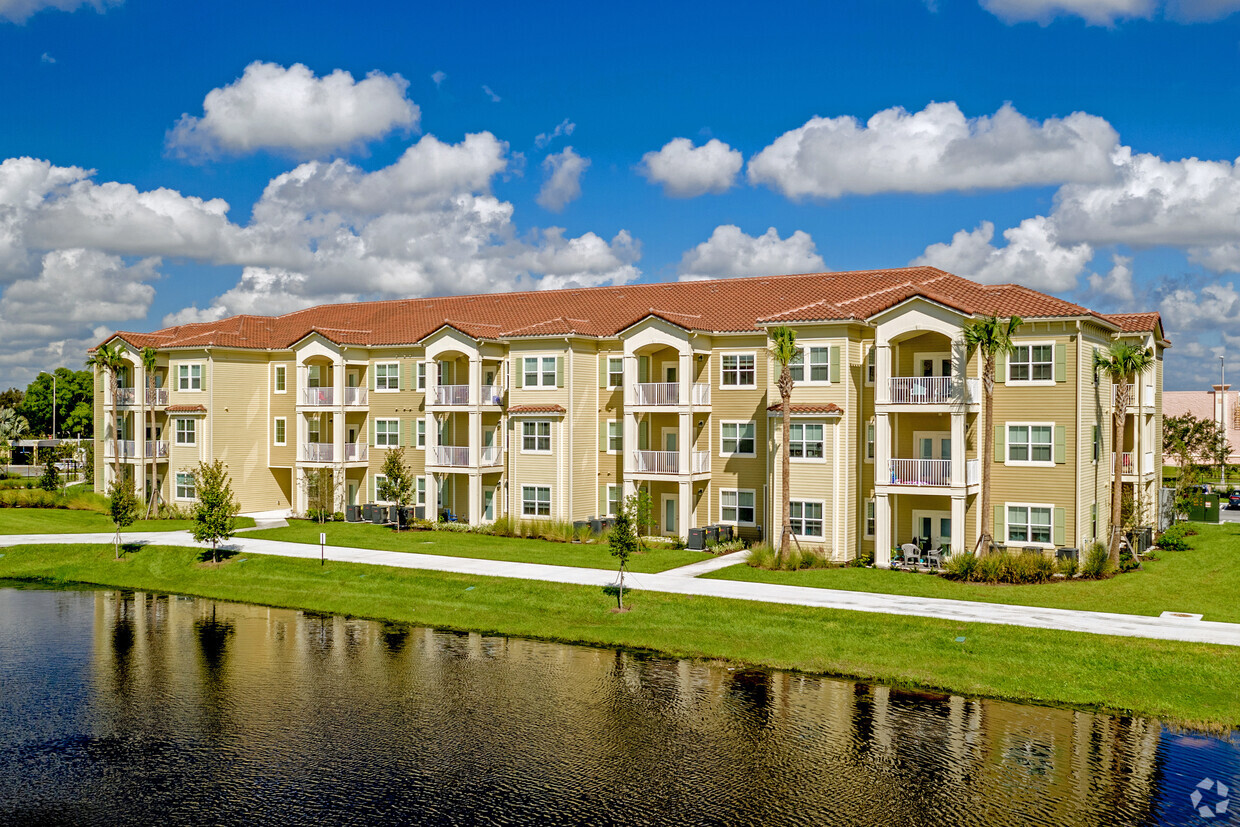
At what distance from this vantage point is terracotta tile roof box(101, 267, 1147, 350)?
38750mm

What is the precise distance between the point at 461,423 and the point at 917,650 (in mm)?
28324

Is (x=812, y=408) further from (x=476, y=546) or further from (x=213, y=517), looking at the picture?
(x=213, y=517)

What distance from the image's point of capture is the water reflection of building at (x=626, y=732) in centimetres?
1759

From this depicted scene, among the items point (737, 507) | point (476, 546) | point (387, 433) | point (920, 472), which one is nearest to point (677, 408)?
point (737, 507)

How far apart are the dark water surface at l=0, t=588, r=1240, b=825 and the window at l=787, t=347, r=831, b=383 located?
16.0 metres

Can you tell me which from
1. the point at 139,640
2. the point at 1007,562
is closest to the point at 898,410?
the point at 1007,562

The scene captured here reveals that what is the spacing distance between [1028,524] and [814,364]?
9.97m

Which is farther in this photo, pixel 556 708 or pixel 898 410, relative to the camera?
pixel 898 410

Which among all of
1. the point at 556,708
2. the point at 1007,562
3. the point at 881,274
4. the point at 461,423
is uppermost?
the point at 881,274

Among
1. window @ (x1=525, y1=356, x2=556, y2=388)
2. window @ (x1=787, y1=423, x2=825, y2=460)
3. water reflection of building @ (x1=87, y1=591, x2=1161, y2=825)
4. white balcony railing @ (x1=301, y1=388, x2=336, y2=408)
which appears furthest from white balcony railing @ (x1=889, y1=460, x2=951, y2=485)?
white balcony railing @ (x1=301, y1=388, x2=336, y2=408)

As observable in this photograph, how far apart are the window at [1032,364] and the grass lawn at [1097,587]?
25.2 feet

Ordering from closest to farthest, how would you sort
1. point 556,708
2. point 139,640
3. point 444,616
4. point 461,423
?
point 556,708
point 139,640
point 444,616
point 461,423

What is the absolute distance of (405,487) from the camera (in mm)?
46688

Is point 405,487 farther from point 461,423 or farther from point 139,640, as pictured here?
point 139,640
